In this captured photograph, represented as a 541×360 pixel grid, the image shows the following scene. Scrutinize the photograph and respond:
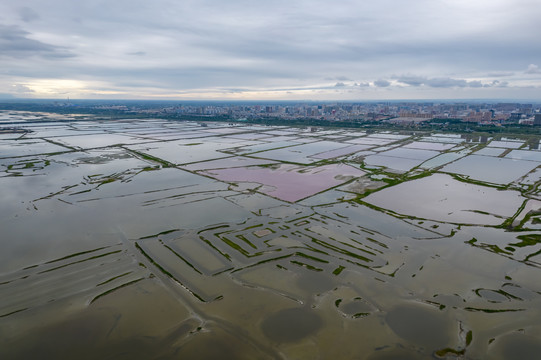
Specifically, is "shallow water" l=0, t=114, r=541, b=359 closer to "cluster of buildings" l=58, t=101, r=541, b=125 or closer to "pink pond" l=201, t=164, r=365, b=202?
"pink pond" l=201, t=164, r=365, b=202

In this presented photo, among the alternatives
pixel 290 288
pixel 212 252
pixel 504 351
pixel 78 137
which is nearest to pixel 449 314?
pixel 504 351

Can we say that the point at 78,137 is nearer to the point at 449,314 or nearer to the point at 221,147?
the point at 221,147

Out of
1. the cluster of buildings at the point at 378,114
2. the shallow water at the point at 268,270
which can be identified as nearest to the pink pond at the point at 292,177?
the shallow water at the point at 268,270

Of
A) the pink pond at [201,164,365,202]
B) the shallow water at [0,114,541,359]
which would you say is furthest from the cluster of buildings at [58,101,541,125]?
the shallow water at [0,114,541,359]

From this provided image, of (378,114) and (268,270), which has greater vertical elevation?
(378,114)

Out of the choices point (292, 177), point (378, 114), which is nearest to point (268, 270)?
point (292, 177)

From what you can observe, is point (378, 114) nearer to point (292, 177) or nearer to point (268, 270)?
point (292, 177)
